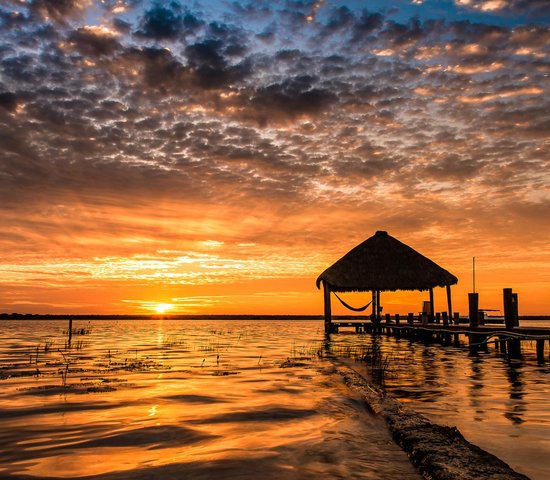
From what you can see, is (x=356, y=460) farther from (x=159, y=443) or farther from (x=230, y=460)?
(x=159, y=443)

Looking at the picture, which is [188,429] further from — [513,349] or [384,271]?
[384,271]

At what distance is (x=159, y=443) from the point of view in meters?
5.07

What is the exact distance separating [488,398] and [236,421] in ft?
14.3

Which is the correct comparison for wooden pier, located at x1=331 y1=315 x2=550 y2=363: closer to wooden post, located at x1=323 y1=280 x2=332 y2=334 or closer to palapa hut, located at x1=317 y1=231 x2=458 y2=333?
palapa hut, located at x1=317 y1=231 x2=458 y2=333

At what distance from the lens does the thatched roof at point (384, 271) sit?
102ft

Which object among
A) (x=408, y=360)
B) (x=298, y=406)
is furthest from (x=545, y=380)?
(x=298, y=406)

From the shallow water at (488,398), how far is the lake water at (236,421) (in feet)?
0.07

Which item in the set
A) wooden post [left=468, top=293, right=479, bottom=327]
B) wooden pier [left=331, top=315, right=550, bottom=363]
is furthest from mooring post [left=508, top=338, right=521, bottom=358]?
wooden post [left=468, top=293, right=479, bottom=327]

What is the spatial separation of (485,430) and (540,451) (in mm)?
1012

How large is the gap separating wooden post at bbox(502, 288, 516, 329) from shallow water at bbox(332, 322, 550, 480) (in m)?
1.35

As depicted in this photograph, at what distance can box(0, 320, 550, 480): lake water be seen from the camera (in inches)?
169

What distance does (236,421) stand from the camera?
6297 mm

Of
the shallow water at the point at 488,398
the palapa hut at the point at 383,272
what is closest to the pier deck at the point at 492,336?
the shallow water at the point at 488,398

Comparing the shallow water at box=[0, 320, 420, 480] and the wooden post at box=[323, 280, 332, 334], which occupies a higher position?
the wooden post at box=[323, 280, 332, 334]
